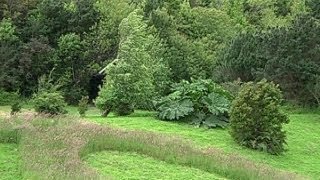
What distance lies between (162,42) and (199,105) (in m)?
14.1

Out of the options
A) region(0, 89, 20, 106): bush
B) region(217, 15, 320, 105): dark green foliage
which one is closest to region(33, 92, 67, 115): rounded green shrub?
region(217, 15, 320, 105): dark green foliage

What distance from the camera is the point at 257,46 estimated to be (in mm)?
31562

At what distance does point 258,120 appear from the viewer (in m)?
18.6

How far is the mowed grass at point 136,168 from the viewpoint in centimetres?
1296

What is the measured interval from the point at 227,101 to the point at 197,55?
1622cm

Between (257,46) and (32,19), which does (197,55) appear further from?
(32,19)

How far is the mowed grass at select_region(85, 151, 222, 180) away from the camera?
42.5 feet

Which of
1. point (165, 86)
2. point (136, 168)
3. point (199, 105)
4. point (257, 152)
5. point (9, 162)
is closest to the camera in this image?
point (9, 162)

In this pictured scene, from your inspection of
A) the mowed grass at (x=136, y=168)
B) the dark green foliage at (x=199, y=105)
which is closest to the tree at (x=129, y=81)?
the dark green foliage at (x=199, y=105)

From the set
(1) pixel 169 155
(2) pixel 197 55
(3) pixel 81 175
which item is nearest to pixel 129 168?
(1) pixel 169 155

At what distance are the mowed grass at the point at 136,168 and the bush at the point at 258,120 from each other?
4.92 m

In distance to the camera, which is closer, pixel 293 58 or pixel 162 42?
pixel 293 58

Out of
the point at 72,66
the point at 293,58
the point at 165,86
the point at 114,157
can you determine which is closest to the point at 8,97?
the point at 72,66

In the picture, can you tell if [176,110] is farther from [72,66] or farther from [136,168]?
[72,66]
